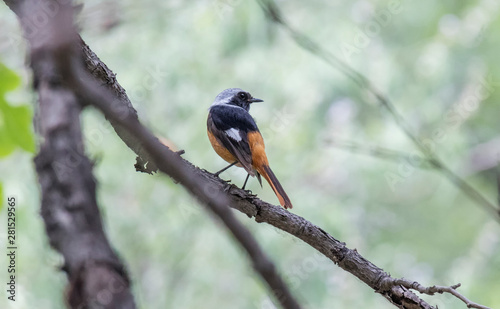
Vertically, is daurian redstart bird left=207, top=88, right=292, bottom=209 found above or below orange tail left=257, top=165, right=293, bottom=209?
above

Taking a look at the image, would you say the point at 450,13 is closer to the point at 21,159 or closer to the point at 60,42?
the point at 21,159

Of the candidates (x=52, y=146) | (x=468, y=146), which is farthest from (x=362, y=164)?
(x=52, y=146)

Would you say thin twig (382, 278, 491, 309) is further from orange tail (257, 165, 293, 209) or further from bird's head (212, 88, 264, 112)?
bird's head (212, 88, 264, 112)

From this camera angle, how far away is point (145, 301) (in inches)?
257

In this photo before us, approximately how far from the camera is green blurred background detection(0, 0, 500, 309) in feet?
19.9

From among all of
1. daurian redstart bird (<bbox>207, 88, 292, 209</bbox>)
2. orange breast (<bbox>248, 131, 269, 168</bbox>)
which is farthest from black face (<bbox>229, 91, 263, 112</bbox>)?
orange breast (<bbox>248, 131, 269, 168</bbox>)

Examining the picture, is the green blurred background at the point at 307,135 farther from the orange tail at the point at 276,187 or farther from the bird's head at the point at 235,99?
the orange tail at the point at 276,187

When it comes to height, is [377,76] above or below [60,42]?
above

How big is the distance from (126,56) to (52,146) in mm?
6134

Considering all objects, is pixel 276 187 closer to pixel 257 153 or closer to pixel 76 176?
pixel 257 153

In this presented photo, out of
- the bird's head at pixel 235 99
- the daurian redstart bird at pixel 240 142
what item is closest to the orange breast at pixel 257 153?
the daurian redstart bird at pixel 240 142

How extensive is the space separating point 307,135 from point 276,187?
304 cm

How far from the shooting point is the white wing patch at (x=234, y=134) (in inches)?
160

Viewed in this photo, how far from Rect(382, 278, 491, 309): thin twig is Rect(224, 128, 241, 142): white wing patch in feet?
5.96
